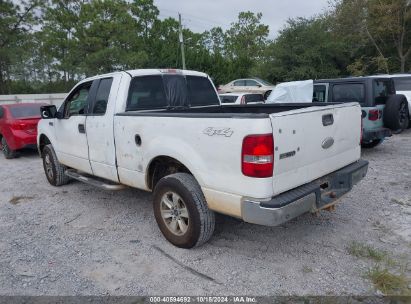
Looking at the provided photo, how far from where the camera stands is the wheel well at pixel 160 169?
3924mm

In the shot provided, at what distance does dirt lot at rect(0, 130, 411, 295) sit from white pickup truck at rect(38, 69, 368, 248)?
42 cm

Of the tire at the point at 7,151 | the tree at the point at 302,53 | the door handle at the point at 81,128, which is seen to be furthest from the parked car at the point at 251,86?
the door handle at the point at 81,128

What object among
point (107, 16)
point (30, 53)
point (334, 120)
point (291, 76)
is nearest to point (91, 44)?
point (107, 16)

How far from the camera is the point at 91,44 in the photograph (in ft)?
93.8

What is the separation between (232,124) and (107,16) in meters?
30.4

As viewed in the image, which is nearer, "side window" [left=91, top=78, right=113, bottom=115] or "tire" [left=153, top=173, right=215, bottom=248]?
"tire" [left=153, top=173, right=215, bottom=248]

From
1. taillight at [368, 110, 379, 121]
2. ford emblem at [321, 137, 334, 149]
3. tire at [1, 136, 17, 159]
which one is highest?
ford emblem at [321, 137, 334, 149]

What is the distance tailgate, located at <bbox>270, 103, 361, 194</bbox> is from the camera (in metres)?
3.02

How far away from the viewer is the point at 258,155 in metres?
2.92

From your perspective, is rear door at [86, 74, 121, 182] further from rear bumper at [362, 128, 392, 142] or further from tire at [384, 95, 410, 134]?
tire at [384, 95, 410, 134]

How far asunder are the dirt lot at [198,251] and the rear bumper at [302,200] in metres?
0.58

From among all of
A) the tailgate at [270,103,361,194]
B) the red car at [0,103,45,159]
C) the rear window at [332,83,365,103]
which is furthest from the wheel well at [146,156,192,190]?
the red car at [0,103,45,159]

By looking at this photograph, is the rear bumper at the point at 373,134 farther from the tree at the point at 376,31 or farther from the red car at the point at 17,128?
the tree at the point at 376,31

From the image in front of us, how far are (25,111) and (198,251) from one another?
7.70m
